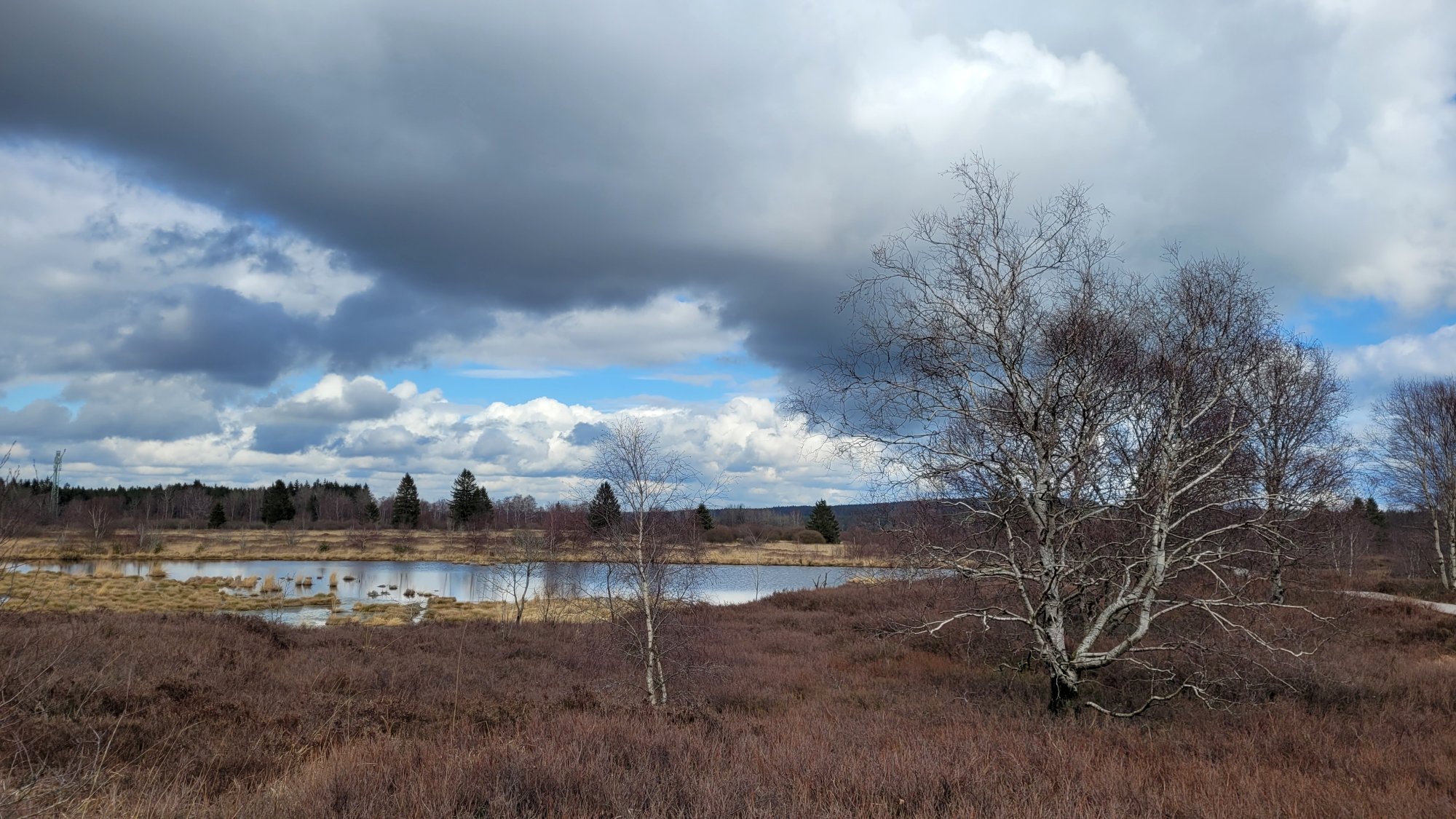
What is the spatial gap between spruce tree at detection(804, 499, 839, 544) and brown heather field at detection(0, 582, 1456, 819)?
269 ft

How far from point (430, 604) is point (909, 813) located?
127 ft

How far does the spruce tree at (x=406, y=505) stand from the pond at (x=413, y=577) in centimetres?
2929

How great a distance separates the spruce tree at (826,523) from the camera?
101 m

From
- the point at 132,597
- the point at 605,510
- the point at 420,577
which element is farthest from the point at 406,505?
the point at 605,510

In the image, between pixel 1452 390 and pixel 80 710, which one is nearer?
pixel 80 710

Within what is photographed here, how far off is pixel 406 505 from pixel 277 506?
1990cm

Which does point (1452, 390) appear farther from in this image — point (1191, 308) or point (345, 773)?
point (345, 773)

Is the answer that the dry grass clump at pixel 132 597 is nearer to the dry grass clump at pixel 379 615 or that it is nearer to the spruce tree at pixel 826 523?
the dry grass clump at pixel 379 615

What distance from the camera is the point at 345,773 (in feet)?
21.4

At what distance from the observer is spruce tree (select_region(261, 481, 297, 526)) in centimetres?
10956

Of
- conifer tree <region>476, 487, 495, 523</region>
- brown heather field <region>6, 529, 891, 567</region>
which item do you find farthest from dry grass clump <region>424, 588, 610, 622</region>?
conifer tree <region>476, 487, 495, 523</region>

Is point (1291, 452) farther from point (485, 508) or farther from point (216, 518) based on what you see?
point (216, 518)

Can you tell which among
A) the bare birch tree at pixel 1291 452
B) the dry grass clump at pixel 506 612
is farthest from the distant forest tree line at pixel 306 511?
the bare birch tree at pixel 1291 452

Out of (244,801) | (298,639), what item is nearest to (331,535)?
(298,639)
